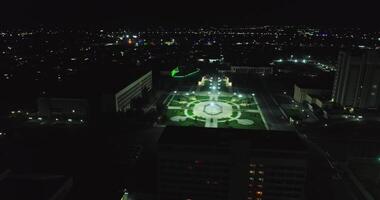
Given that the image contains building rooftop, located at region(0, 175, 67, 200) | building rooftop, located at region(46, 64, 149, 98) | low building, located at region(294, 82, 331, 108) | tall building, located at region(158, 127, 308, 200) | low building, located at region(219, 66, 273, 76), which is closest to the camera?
tall building, located at region(158, 127, 308, 200)

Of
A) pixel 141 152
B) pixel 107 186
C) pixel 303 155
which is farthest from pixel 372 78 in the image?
pixel 107 186

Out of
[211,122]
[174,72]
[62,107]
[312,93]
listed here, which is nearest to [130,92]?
[62,107]

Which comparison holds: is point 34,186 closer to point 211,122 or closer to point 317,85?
point 211,122

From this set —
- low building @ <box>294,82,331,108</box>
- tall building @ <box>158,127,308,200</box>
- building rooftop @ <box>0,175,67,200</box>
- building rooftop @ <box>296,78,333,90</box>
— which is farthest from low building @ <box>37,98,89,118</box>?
building rooftop @ <box>296,78,333,90</box>

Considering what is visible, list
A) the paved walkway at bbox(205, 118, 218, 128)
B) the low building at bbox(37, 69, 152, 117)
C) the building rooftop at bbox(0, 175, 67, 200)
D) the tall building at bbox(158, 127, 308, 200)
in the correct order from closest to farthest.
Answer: the tall building at bbox(158, 127, 308, 200), the building rooftop at bbox(0, 175, 67, 200), the paved walkway at bbox(205, 118, 218, 128), the low building at bbox(37, 69, 152, 117)

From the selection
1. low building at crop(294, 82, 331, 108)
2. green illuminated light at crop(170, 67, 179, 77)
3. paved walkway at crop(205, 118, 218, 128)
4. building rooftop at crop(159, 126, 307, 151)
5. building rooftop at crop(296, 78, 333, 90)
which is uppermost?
building rooftop at crop(159, 126, 307, 151)

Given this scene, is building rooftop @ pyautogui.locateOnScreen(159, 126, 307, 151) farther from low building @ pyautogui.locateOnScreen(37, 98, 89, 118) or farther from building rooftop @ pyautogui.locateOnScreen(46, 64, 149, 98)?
building rooftop @ pyautogui.locateOnScreen(46, 64, 149, 98)

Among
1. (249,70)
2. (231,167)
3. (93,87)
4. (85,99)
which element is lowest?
(249,70)

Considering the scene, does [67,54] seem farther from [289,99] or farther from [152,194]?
[152,194]
